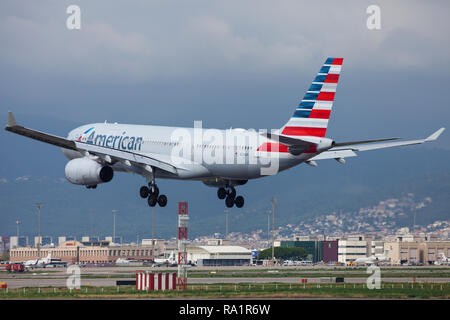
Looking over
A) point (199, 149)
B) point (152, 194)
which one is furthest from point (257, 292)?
point (199, 149)

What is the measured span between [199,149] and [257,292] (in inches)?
577

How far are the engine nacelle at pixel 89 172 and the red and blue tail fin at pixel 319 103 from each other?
66.3ft

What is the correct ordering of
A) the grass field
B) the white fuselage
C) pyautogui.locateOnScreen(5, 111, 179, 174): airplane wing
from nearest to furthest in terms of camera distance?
the grass field < the white fuselage < pyautogui.locateOnScreen(5, 111, 179, 174): airplane wing

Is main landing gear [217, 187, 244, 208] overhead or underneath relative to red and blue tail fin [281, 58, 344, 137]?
underneath

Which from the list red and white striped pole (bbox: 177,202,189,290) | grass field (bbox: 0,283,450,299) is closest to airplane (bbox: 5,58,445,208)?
red and white striped pole (bbox: 177,202,189,290)

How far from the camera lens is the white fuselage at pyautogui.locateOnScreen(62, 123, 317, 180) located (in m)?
78.5

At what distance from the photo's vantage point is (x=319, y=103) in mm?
75188

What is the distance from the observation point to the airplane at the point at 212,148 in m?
75.2

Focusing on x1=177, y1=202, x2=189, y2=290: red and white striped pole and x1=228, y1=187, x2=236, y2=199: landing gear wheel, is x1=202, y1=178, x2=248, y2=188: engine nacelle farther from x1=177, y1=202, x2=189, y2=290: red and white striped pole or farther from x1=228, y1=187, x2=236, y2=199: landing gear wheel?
x1=177, y1=202, x2=189, y2=290: red and white striped pole

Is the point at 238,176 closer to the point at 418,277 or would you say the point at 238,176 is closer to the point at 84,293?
the point at 84,293

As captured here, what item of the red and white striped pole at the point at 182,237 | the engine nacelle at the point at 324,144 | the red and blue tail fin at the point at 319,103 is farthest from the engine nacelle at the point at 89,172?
the engine nacelle at the point at 324,144

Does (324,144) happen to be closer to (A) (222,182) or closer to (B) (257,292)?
(B) (257,292)
